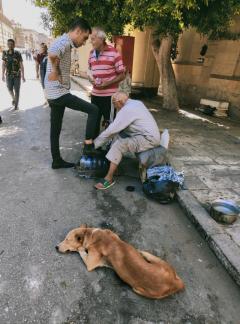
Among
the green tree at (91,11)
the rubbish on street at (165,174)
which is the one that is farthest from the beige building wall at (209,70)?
the rubbish on street at (165,174)

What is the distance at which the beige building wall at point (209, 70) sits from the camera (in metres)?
9.02

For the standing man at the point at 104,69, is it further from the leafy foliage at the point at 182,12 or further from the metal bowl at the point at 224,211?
the metal bowl at the point at 224,211

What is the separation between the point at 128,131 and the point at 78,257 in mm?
2144

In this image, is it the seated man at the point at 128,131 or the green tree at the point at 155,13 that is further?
the green tree at the point at 155,13

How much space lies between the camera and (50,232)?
3148mm

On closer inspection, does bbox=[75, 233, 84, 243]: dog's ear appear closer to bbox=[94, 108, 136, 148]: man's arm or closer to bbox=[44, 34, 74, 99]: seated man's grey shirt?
bbox=[94, 108, 136, 148]: man's arm

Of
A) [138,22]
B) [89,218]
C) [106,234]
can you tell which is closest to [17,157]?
[89,218]

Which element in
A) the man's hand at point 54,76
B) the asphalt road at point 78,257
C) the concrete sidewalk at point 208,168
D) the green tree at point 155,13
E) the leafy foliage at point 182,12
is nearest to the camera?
the asphalt road at point 78,257

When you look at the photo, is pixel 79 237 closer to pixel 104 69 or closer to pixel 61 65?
pixel 61 65

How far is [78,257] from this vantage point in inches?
111

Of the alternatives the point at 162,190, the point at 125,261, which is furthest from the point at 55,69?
the point at 125,261

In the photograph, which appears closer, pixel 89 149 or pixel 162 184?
pixel 162 184

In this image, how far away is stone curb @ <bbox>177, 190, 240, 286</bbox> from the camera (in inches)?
108

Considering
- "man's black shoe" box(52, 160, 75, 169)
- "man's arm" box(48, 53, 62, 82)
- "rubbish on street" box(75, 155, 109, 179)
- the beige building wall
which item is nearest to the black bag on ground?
Result: "rubbish on street" box(75, 155, 109, 179)
